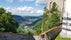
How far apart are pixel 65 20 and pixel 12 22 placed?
1861 cm

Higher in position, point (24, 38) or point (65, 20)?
point (65, 20)

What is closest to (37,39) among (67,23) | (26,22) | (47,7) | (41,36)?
(41,36)

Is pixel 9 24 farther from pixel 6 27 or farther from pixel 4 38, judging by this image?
pixel 4 38

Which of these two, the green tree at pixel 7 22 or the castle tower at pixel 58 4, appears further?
the castle tower at pixel 58 4

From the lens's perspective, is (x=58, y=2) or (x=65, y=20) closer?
(x=65, y=20)

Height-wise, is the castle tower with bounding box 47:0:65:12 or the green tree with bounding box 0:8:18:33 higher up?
the castle tower with bounding box 47:0:65:12

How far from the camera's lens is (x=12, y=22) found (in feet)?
102

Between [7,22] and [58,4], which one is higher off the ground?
[58,4]

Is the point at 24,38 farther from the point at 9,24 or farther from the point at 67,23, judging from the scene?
the point at 9,24

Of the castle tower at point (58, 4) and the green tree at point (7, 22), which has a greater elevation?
the castle tower at point (58, 4)

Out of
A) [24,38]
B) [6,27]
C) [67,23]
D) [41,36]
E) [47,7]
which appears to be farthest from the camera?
[47,7]

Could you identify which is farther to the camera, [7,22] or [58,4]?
[58,4]

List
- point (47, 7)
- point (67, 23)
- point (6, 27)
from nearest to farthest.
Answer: point (67, 23) < point (6, 27) < point (47, 7)

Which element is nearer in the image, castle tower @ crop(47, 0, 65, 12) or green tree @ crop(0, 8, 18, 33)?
green tree @ crop(0, 8, 18, 33)
